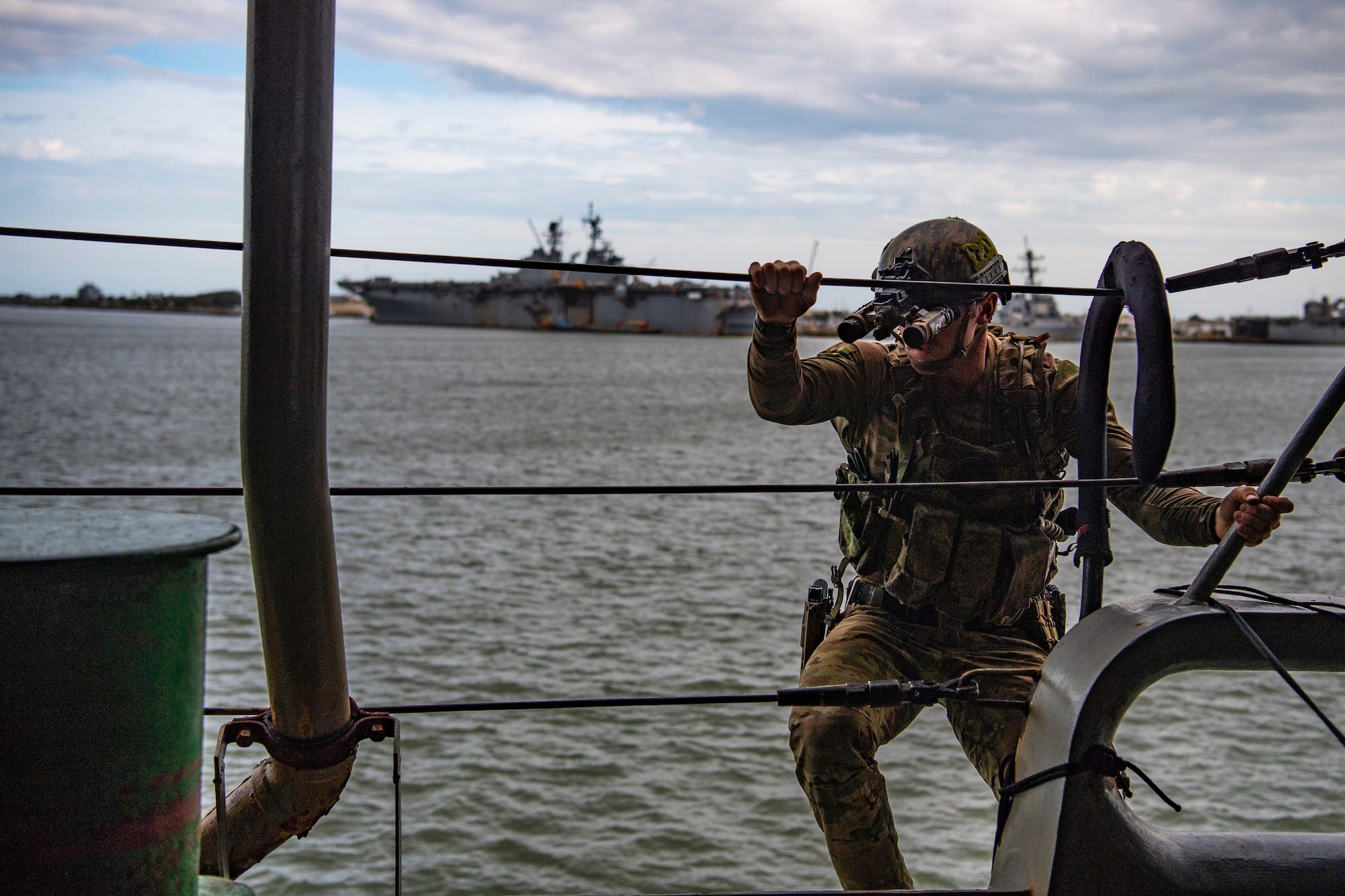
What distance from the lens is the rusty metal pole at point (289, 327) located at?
1837 mm

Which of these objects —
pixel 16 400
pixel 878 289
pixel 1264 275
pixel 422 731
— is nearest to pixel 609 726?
pixel 422 731

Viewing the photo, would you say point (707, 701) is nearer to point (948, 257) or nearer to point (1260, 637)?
point (1260, 637)

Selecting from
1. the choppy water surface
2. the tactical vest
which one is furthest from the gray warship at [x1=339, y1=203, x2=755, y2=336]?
the tactical vest

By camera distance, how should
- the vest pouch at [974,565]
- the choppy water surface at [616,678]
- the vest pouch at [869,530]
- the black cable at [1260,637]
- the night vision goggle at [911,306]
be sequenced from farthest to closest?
the choppy water surface at [616,678], the vest pouch at [869,530], the vest pouch at [974,565], the night vision goggle at [911,306], the black cable at [1260,637]

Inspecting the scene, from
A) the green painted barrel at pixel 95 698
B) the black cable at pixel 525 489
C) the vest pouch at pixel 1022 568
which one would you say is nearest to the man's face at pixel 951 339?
the vest pouch at pixel 1022 568

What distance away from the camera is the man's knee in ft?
9.02

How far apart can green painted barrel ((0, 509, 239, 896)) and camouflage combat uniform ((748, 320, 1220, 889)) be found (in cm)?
150

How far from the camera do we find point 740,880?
855 cm

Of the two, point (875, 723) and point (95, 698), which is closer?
point (95, 698)

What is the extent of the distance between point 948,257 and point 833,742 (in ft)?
4.29

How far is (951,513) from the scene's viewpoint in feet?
10.4

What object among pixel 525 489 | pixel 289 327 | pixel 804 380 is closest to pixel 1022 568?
pixel 804 380

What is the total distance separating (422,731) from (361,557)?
7196 millimetres

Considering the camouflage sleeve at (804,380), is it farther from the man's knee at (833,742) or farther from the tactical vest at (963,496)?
the man's knee at (833,742)
